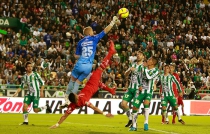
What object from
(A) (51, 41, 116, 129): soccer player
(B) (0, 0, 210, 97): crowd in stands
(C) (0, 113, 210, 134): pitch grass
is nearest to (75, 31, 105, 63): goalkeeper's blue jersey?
(A) (51, 41, 116, 129): soccer player

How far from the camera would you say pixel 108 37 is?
38719 millimetres

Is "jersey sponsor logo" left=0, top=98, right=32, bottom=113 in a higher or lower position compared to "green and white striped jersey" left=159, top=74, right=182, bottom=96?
lower

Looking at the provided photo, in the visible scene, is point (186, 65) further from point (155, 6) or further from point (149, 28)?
point (155, 6)

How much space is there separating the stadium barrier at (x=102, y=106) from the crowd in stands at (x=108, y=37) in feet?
5.89

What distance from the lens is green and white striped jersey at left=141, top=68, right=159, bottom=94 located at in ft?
57.6

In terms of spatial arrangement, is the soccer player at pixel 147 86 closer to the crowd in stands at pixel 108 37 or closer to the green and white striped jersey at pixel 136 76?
the green and white striped jersey at pixel 136 76

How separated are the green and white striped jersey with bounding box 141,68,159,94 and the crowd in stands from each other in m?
15.3

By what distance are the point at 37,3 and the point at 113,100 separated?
34.8 ft

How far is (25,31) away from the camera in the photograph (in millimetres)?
36781

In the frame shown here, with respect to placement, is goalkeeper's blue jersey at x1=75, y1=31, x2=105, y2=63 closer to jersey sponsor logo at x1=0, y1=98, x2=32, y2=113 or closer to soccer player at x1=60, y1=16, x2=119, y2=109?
soccer player at x1=60, y1=16, x2=119, y2=109

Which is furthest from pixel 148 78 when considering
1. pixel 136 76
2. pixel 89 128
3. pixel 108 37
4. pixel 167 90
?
pixel 108 37

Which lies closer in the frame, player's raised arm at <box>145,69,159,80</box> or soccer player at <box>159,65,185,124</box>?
player's raised arm at <box>145,69,159,80</box>

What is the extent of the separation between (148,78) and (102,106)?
14473mm

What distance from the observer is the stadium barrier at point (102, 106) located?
3033cm
